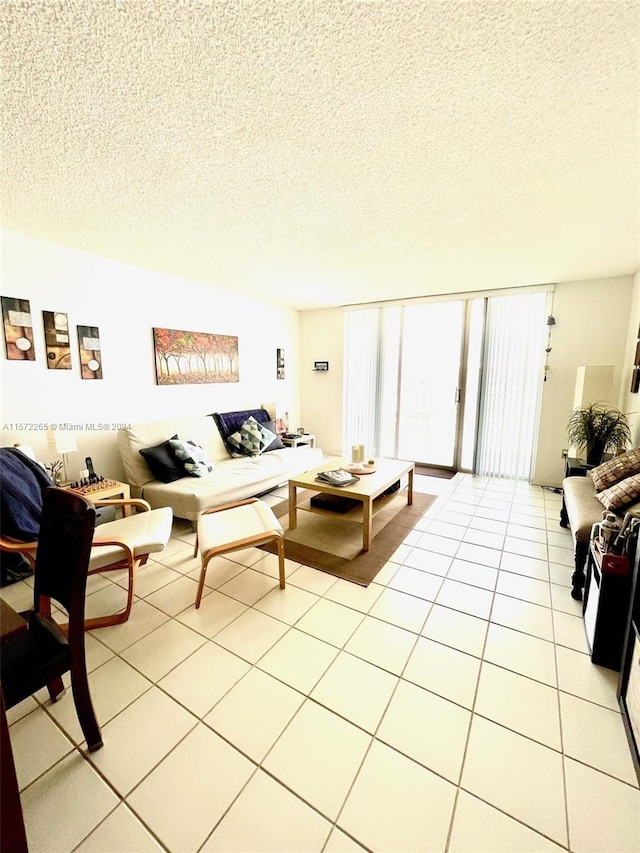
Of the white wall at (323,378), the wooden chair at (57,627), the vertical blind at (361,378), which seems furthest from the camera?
the white wall at (323,378)

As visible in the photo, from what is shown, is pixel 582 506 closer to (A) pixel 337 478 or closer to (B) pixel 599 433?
(B) pixel 599 433

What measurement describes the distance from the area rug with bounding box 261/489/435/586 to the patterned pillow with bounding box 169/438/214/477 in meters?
0.82

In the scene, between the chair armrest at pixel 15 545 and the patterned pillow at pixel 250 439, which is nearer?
the chair armrest at pixel 15 545

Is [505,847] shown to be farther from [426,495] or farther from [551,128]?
[426,495]

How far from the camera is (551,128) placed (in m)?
1.45

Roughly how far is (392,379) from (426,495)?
198cm

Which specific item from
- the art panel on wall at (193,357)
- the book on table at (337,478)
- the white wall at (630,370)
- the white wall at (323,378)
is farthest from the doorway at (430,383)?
the art panel on wall at (193,357)

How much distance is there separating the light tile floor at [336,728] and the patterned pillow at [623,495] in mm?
625

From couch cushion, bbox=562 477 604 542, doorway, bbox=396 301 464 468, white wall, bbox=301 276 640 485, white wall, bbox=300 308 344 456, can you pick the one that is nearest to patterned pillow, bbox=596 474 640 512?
couch cushion, bbox=562 477 604 542

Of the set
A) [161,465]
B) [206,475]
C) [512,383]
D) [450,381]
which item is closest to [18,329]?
[161,465]

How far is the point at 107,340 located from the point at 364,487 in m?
2.71

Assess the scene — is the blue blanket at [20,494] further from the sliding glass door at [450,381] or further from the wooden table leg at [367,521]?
the sliding glass door at [450,381]

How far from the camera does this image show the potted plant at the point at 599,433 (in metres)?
3.18

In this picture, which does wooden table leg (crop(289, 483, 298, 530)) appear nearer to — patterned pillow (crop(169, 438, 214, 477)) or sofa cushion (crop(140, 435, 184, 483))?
patterned pillow (crop(169, 438, 214, 477))
